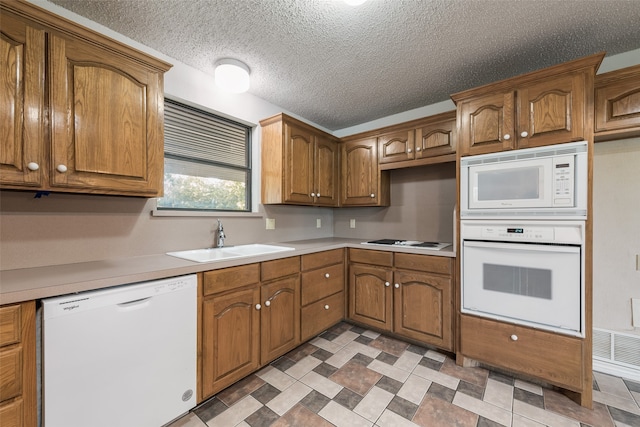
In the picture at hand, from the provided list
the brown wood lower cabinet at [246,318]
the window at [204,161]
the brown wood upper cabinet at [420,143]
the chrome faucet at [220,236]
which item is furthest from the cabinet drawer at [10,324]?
the brown wood upper cabinet at [420,143]

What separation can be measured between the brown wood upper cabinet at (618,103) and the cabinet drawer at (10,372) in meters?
3.31

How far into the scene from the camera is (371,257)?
2.49 metres

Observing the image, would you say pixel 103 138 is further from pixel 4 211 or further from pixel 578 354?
pixel 578 354

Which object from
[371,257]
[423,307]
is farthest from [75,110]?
[423,307]

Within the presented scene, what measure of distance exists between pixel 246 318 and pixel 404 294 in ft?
4.52

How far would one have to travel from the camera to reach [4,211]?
1315mm

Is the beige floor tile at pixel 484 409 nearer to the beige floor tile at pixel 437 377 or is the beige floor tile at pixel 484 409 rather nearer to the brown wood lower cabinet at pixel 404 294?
the beige floor tile at pixel 437 377

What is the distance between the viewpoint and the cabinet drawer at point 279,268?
1843 mm

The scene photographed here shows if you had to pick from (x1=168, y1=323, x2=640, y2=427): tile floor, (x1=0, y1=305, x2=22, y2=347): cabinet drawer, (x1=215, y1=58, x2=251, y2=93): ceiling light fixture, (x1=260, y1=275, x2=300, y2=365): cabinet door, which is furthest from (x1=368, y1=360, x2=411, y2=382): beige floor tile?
(x1=215, y1=58, x2=251, y2=93): ceiling light fixture

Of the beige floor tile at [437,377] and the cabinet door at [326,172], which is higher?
the cabinet door at [326,172]

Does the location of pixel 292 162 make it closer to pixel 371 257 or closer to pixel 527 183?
pixel 371 257

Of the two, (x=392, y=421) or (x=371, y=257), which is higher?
(x=371, y=257)

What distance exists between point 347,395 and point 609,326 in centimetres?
203

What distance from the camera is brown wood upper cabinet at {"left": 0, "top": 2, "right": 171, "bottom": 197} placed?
3.68 ft
